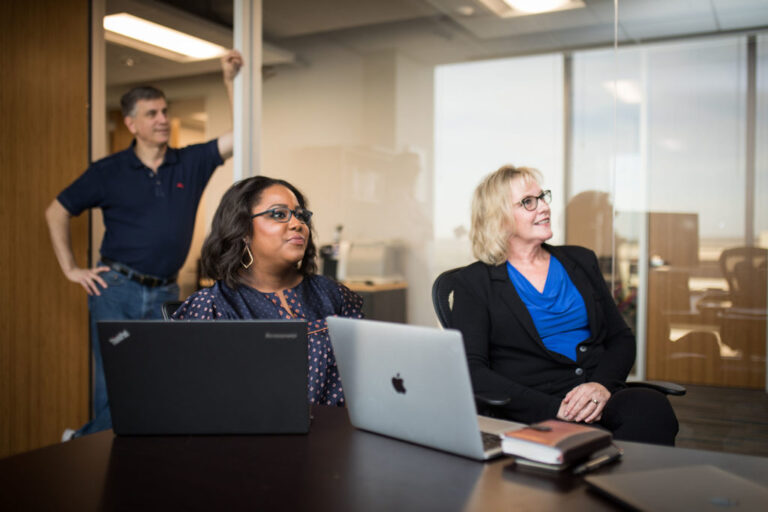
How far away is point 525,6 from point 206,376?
2.60m

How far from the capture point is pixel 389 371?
1.39 meters

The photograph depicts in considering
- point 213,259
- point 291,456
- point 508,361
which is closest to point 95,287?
point 213,259

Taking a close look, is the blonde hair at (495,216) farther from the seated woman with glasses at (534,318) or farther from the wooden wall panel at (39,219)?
the wooden wall panel at (39,219)

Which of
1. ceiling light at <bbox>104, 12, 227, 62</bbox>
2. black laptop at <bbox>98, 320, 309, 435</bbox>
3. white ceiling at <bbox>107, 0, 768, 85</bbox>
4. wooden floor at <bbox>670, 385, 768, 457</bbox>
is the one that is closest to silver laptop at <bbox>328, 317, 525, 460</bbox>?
black laptop at <bbox>98, 320, 309, 435</bbox>

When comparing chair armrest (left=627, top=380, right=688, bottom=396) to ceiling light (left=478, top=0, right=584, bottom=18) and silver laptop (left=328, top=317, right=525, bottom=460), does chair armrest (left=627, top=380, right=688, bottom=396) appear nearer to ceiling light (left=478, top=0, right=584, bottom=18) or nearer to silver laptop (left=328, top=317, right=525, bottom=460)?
silver laptop (left=328, top=317, right=525, bottom=460)

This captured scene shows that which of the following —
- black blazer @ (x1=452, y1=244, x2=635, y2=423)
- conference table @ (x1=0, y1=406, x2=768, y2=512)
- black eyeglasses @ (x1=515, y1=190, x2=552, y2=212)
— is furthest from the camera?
black eyeglasses @ (x1=515, y1=190, x2=552, y2=212)

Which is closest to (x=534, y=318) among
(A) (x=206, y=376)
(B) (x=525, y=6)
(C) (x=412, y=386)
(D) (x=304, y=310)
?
(D) (x=304, y=310)

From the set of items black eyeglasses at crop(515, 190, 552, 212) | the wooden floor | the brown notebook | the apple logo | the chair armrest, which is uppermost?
black eyeglasses at crop(515, 190, 552, 212)

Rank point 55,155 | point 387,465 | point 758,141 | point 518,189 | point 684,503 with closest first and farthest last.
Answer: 1. point 684,503
2. point 387,465
3. point 518,189
4. point 758,141
5. point 55,155

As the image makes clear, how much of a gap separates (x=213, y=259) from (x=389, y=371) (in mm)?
1112

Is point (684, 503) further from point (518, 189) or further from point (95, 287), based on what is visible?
point (95, 287)

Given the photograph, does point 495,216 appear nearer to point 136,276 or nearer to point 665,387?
point 665,387

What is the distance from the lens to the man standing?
11.0 feet

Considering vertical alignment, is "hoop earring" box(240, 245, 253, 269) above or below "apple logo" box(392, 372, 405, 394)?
above
